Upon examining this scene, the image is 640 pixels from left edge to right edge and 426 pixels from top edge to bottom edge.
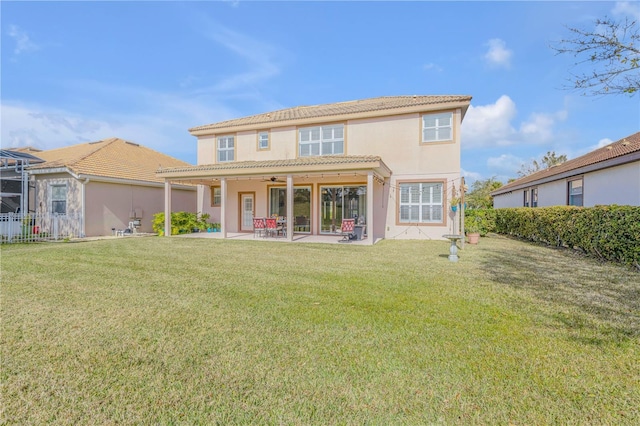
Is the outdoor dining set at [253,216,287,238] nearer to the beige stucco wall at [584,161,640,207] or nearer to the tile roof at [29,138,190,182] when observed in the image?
the tile roof at [29,138,190,182]

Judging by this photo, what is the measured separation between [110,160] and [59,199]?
344cm

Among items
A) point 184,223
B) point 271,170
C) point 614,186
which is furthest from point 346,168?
point 614,186

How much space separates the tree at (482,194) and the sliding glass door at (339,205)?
19.1m

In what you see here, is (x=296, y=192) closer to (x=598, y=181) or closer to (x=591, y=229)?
(x=591, y=229)

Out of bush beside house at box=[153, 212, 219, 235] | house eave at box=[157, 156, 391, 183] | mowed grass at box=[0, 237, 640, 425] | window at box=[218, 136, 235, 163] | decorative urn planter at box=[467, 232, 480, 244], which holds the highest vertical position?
window at box=[218, 136, 235, 163]

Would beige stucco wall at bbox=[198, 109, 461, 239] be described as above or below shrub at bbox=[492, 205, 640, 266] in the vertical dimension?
above

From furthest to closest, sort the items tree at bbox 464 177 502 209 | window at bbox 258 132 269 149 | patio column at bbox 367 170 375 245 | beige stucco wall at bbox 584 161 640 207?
tree at bbox 464 177 502 209
window at bbox 258 132 269 149
patio column at bbox 367 170 375 245
beige stucco wall at bbox 584 161 640 207

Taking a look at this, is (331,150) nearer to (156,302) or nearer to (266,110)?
(266,110)

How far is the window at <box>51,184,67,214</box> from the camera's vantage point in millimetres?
16625

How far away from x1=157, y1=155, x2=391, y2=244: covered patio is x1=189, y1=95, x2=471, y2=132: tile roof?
2.67m

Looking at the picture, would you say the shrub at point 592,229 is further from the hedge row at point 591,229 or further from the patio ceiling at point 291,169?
the patio ceiling at point 291,169

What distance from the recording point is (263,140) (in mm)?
18125

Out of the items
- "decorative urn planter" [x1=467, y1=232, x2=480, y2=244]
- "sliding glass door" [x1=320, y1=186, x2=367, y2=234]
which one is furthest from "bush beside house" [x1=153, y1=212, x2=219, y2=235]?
"decorative urn planter" [x1=467, y1=232, x2=480, y2=244]

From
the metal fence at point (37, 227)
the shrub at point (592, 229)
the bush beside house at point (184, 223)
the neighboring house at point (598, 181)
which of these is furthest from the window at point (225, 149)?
the neighboring house at point (598, 181)
